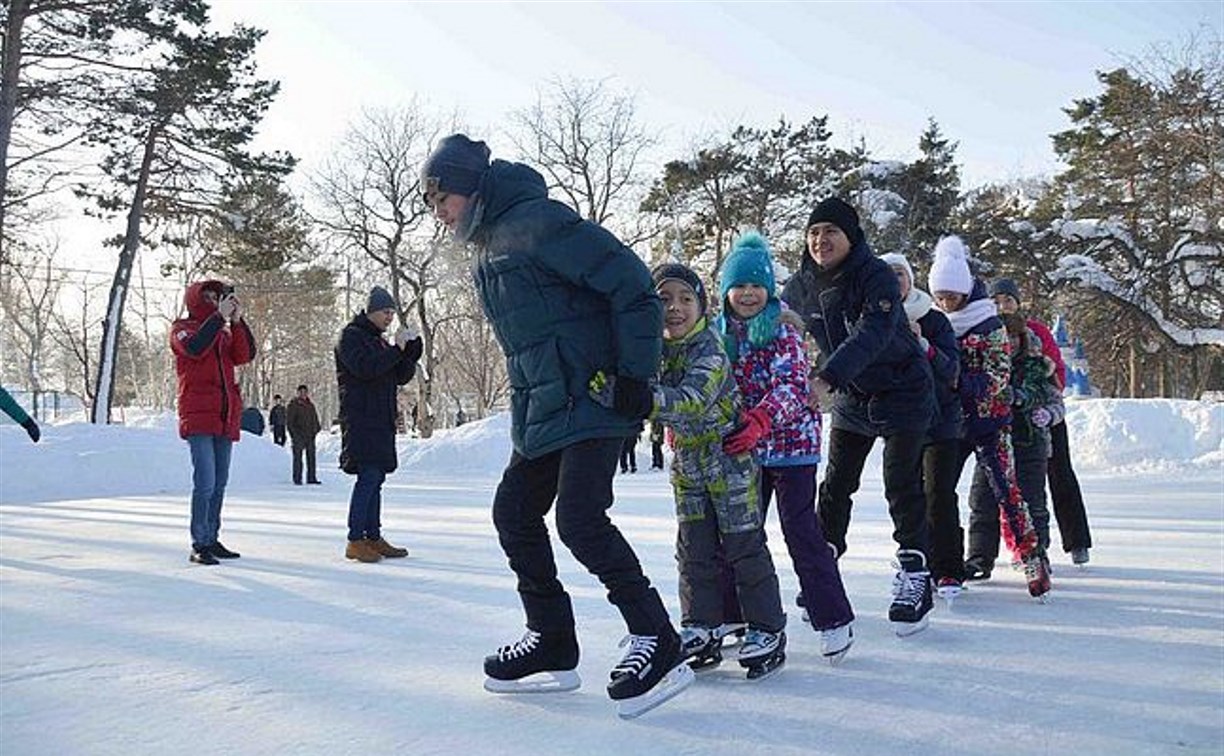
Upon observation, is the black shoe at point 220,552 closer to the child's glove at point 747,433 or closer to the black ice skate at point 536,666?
the black ice skate at point 536,666

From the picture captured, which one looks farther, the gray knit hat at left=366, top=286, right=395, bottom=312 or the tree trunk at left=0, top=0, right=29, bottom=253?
the tree trunk at left=0, top=0, right=29, bottom=253

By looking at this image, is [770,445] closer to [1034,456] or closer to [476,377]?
[1034,456]

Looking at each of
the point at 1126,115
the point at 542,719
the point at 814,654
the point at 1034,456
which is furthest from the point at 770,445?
the point at 1126,115

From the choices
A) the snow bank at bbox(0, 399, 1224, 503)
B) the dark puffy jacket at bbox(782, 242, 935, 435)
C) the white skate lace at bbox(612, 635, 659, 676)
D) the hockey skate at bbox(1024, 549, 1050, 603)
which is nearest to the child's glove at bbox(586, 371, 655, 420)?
the white skate lace at bbox(612, 635, 659, 676)

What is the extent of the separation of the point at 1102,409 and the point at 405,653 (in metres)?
14.5

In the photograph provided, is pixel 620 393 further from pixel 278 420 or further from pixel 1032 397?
pixel 278 420

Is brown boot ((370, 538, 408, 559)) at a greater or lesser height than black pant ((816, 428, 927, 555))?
lesser

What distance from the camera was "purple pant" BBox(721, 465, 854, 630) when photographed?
351 cm

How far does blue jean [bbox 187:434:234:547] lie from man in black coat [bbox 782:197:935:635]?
3.60 meters

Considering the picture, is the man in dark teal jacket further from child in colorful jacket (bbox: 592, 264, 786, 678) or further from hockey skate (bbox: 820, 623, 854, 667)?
hockey skate (bbox: 820, 623, 854, 667)

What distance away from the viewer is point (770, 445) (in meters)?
3.58

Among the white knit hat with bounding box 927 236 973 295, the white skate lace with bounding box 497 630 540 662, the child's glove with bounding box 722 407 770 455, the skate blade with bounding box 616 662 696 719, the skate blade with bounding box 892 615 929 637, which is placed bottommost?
the skate blade with bounding box 892 615 929 637

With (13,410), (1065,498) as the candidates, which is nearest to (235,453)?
(13,410)

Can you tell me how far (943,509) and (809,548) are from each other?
4.82ft
